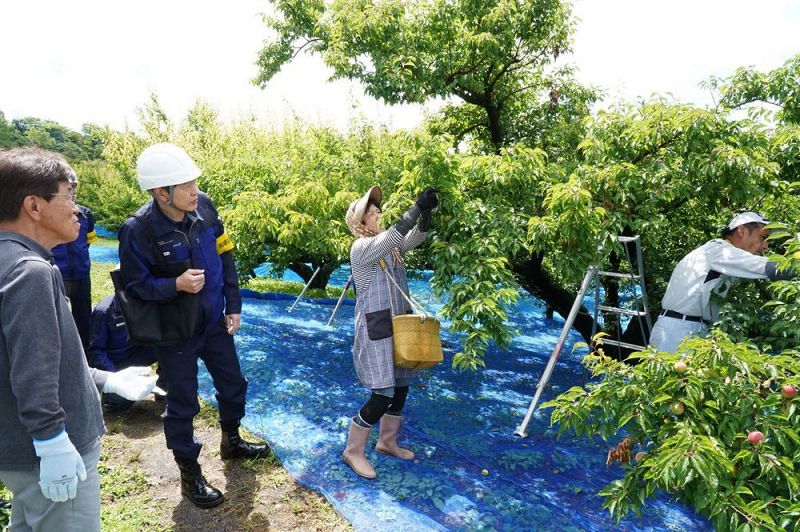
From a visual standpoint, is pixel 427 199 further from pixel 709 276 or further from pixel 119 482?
pixel 119 482

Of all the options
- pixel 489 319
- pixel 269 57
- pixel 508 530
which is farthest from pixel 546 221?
pixel 269 57

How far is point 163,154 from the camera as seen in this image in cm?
274

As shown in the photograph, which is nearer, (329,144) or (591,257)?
(591,257)

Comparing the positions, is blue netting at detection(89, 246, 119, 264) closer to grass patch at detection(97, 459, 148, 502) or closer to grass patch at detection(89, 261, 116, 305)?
grass patch at detection(89, 261, 116, 305)

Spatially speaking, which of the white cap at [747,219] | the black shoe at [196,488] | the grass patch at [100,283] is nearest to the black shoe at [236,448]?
the black shoe at [196,488]

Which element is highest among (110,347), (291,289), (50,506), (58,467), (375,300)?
(375,300)

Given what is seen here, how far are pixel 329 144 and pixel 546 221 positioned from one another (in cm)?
423

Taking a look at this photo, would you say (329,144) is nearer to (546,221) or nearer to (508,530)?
(546,221)

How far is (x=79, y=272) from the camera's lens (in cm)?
464

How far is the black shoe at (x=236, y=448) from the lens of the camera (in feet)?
11.8

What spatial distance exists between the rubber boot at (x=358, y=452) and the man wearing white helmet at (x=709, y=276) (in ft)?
7.30

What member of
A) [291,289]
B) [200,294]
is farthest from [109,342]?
[291,289]

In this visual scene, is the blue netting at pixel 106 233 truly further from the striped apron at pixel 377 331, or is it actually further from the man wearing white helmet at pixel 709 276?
the man wearing white helmet at pixel 709 276

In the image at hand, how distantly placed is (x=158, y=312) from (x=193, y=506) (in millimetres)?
1244
